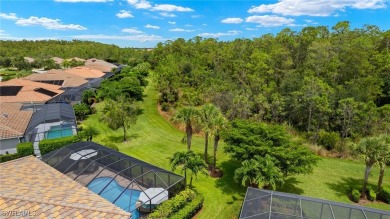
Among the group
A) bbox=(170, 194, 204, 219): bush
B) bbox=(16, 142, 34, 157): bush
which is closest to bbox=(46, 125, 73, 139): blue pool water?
bbox=(16, 142, 34, 157): bush

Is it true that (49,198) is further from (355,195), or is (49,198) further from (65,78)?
(65,78)

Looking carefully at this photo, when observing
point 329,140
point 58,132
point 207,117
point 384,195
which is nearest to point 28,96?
point 58,132

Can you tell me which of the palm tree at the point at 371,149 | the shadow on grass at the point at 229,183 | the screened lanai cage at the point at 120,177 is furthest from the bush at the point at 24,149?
the palm tree at the point at 371,149

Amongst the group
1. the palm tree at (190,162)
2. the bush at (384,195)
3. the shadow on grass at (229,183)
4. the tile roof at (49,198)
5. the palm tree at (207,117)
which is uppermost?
the palm tree at (207,117)

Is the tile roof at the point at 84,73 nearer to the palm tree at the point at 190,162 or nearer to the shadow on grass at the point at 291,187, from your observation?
the palm tree at the point at 190,162

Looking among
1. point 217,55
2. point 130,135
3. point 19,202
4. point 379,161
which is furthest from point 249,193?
point 217,55

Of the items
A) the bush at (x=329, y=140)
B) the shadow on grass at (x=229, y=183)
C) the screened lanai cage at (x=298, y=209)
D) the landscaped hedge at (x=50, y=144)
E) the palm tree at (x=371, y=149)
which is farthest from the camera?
the bush at (x=329, y=140)

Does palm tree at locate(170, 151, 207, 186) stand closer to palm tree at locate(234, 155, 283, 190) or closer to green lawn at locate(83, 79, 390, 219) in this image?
palm tree at locate(234, 155, 283, 190)
